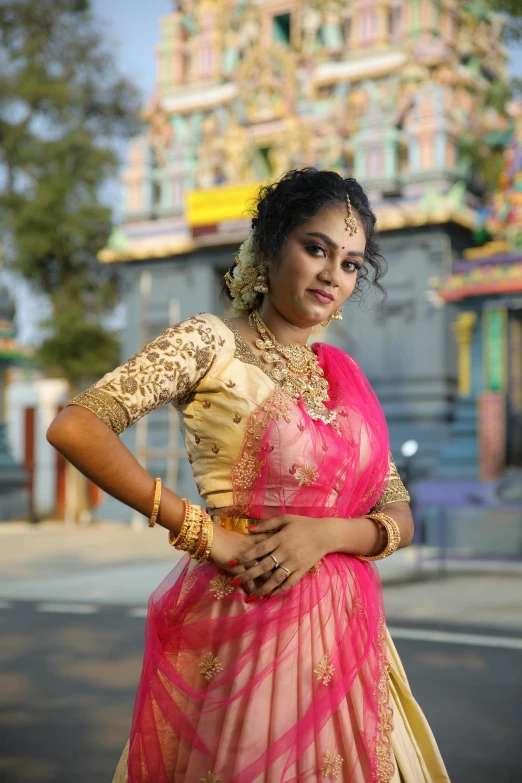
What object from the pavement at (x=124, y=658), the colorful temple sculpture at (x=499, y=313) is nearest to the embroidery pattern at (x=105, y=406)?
the pavement at (x=124, y=658)

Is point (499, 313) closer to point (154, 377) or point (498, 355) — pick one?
point (498, 355)

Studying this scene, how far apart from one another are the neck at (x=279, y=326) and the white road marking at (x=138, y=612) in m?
5.15

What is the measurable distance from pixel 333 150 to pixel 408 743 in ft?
42.9

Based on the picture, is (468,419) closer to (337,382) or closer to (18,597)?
(18,597)

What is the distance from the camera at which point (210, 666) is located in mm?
1750

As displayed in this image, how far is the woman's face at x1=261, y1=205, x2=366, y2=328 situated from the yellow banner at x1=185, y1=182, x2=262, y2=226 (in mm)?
13048

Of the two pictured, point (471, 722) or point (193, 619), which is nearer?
point (193, 619)

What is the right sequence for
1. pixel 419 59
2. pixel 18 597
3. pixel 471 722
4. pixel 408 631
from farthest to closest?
pixel 419 59
pixel 18 597
pixel 408 631
pixel 471 722

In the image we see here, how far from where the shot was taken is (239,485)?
1.74 metres

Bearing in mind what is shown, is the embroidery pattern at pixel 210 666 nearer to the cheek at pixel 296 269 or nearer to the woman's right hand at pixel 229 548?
the woman's right hand at pixel 229 548

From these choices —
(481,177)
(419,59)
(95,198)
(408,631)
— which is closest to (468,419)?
(481,177)

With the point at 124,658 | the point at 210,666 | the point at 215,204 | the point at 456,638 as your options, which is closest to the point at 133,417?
the point at 210,666

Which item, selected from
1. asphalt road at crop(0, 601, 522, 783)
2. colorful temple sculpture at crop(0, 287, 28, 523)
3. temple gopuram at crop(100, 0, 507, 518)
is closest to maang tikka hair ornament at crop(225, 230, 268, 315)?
asphalt road at crop(0, 601, 522, 783)

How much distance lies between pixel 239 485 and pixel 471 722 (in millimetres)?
2847
